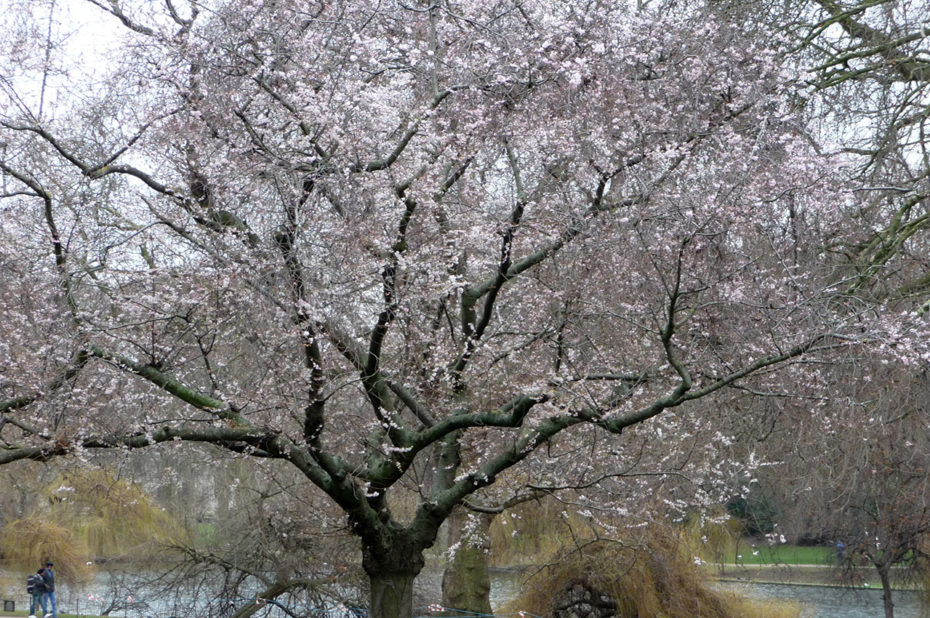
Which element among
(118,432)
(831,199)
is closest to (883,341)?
(831,199)

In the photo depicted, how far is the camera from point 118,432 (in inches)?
289

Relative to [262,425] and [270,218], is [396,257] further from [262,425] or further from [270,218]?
[262,425]

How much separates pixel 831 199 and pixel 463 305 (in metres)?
3.28

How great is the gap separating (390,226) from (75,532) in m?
18.8

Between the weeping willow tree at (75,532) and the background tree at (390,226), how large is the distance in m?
13.0

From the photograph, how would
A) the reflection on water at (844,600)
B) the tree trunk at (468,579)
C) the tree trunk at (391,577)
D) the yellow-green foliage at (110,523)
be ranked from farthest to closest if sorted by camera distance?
the yellow-green foliage at (110,523) < the reflection on water at (844,600) < the tree trunk at (468,579) < the tree trunk at (391,577)

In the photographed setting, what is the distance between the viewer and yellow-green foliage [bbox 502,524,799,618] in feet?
39.2

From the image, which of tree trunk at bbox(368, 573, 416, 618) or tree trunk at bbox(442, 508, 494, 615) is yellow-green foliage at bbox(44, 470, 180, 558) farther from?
tree trunk at bbox(368, 573, 416, 618)

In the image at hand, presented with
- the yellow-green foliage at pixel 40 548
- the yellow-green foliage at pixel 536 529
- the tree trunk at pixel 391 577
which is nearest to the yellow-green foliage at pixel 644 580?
the yellow-green foliage at pixel 536 529

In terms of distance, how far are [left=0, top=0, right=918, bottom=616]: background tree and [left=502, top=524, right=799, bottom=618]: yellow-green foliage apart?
13.8ft

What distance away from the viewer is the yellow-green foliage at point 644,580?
39.2ft

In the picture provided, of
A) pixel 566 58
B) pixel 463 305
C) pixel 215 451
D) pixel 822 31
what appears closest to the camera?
pixel 566 58

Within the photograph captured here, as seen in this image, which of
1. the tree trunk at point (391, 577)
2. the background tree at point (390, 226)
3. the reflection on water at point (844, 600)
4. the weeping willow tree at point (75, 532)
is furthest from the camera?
the weeping willow tree at point (75, 532)

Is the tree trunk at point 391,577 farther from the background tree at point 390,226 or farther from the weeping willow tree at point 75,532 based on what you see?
the weeping willow tree at point 75,532
